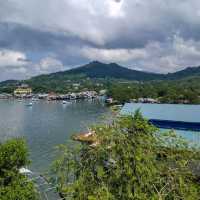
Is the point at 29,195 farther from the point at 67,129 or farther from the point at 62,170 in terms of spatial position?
the point at 67,129

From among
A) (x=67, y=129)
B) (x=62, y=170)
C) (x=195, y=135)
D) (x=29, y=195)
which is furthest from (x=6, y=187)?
(x=67, y=129)

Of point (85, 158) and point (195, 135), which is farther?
point (195, 135)

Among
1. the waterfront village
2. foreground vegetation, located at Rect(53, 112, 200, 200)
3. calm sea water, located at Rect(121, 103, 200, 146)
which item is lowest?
the waterfront village

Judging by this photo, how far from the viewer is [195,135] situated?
21.8m

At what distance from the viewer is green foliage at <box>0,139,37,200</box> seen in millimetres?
10938

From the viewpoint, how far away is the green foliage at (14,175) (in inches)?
431

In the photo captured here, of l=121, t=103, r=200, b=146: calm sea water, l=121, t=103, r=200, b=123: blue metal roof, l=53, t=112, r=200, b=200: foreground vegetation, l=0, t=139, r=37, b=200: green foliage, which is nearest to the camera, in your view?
l=53, t=112, r=200, b=200: foreground vegetation

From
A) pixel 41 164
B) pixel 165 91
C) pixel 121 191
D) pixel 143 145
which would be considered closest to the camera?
pixel 121 191

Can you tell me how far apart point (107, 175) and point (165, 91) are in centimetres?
8575

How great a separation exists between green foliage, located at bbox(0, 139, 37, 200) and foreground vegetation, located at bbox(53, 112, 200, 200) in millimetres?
2651

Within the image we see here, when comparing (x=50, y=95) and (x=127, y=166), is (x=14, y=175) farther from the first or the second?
(x=50, y=95)

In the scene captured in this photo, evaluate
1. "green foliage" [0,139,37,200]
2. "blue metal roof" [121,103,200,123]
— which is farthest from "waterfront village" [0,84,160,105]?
"green foliage" [0,139,37,200]

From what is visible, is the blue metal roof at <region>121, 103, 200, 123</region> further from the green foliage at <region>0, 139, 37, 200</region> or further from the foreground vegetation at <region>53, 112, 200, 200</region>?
the foreground vegetation at <region>53, 112, 200, 200</region>

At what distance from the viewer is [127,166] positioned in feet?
25.1
